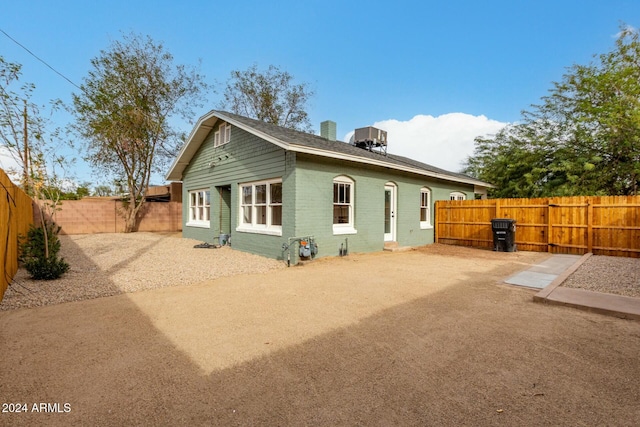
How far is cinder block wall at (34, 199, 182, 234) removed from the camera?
16906 mm

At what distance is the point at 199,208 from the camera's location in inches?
593

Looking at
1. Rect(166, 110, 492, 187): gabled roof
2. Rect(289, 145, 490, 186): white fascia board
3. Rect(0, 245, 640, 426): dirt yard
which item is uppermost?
Rect(166, 110, 492, 187): gabled roof

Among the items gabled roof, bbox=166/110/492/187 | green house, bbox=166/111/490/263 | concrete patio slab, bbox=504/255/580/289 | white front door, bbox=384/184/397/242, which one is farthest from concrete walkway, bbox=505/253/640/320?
gabled roof, bbox=166/110/492/187

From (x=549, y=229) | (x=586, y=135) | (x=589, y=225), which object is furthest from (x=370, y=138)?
(x=586, y=135)

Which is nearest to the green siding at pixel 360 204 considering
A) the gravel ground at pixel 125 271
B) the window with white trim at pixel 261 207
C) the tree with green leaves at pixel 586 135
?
the window with white trim at pixel 261 207

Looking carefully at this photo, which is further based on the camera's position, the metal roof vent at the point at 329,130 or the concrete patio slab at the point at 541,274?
the metal roof vent at the point at 329,130

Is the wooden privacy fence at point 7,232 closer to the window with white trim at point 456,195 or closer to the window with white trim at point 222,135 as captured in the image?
the window with white trim at point 222,135

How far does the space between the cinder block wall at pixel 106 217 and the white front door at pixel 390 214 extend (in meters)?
15.4

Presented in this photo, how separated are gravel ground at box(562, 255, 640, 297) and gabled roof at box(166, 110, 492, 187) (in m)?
6.22

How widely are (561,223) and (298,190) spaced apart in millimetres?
9766

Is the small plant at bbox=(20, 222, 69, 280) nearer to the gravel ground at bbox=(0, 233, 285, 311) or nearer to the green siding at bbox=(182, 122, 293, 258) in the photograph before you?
the gravel ground at bbox=(0, 233, 285, 311)

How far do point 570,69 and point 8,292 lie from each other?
24.4 metres

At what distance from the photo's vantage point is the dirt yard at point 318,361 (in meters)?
2.24

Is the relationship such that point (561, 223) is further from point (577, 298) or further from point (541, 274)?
point (577, 298)
